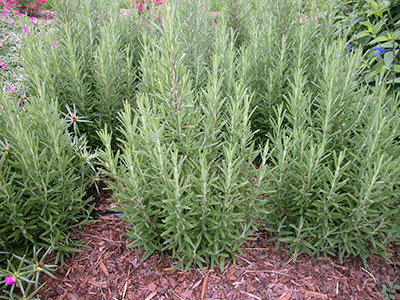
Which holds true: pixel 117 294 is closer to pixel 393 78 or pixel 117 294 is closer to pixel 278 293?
pixel 278 293

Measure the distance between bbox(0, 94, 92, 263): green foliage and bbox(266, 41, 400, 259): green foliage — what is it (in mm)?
1199

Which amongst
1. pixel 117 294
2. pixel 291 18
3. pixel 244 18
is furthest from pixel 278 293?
pixel 244 18

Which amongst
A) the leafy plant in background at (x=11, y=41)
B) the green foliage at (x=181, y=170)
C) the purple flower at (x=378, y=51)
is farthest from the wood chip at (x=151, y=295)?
the leafy plant in background at (x=11, y=41)

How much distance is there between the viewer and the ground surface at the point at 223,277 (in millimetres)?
1767

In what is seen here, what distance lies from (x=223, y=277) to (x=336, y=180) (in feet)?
2.69

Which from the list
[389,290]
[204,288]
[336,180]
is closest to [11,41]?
[204,288]

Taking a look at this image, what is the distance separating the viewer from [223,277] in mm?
1829

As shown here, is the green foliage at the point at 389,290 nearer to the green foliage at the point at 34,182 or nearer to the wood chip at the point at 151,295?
the wood chip at the point at 151,295

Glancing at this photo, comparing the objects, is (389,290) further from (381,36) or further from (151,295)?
(381,36)

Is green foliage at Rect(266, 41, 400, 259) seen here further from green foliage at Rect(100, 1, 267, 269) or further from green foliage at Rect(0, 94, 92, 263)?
green foliage at Rect(0, 94, 92, 263)

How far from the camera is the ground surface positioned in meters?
1.77

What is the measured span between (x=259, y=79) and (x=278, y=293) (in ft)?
A: 5.18

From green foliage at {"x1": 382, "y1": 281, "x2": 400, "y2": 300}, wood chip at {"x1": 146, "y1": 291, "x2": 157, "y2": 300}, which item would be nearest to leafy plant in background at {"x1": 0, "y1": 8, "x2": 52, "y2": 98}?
wood chip at {"x1": 146, "y1": 291, "x2": 157, "y2": 300}

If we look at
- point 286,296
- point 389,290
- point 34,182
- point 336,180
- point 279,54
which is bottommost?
point 389,290
